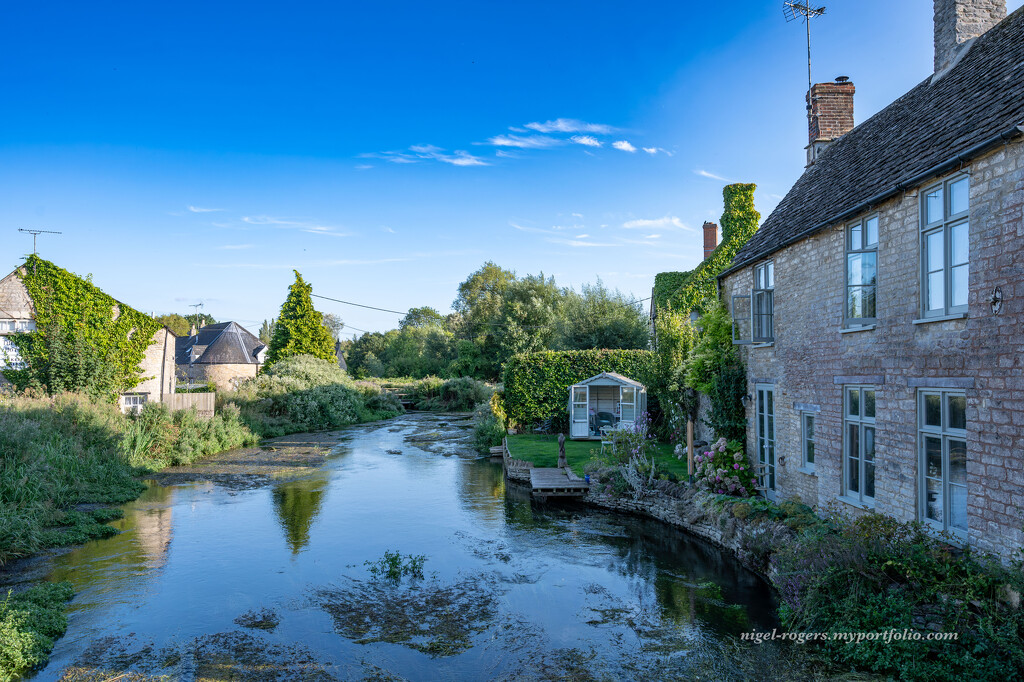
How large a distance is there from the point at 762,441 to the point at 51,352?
25.3 meters

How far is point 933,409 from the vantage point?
7406 millimetres

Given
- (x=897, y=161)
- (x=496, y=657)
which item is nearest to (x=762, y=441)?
(x=897, y=161)

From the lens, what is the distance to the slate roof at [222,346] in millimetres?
43406

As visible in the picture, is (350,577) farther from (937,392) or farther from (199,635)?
(937,392)

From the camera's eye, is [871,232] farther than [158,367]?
No

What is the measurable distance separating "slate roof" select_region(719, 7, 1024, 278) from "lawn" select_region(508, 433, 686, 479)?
252 inches

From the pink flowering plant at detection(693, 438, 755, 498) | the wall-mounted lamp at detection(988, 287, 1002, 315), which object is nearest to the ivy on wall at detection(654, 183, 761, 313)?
the pink flowering plant at detection(693, 438, 755, 498)

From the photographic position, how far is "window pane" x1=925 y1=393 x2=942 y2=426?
7.29 metres

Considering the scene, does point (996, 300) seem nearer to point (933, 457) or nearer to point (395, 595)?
point (933, 457)

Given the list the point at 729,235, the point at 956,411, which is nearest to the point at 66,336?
the point at 729,235

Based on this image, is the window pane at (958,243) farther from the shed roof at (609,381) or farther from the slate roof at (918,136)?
the shed roof at (609,381)

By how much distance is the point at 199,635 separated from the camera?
26.2 feet

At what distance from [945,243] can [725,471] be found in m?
6.49

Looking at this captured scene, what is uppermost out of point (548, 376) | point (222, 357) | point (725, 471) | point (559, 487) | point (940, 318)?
point (940, 318)
